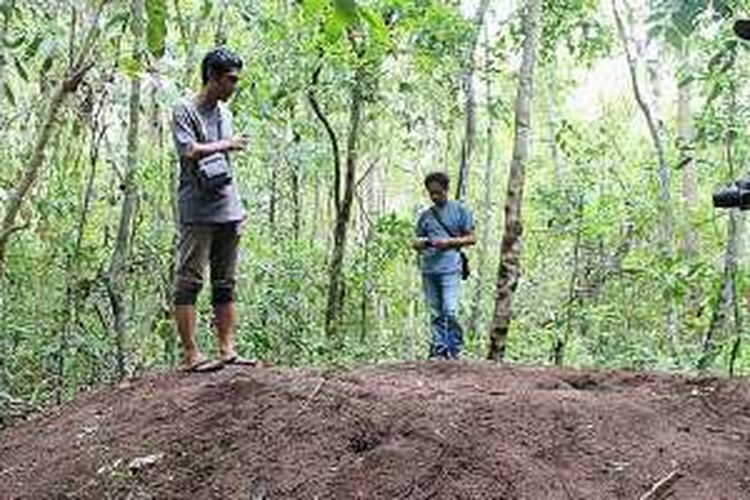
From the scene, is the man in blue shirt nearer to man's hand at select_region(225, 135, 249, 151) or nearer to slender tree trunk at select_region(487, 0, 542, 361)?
slender tree trunk at select_region(487, 0, 542, 361)

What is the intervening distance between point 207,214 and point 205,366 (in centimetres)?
77

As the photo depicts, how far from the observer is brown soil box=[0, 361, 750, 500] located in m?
3.92

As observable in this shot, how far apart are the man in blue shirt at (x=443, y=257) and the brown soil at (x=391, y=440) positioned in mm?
2161

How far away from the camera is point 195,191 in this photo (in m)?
5.55

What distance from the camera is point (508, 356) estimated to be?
372 inches

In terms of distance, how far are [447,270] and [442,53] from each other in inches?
97.4

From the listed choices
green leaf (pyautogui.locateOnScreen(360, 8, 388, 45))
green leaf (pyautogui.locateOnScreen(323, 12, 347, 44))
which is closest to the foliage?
green leaf (pyautogui.locateOnScreen(323, 12, 347, 44))

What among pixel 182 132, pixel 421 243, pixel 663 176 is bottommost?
pixel 421 243

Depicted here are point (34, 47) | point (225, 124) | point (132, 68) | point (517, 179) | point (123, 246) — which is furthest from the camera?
point (123, 246)

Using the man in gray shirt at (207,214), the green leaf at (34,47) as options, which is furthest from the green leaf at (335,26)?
the green leaf at (34,47)

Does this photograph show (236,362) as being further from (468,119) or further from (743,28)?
(468,119)

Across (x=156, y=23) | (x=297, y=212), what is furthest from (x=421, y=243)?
(x=156, y=23)

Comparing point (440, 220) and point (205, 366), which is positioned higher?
point (440, 220)

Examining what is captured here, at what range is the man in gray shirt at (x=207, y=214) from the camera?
548 centimetres
